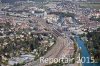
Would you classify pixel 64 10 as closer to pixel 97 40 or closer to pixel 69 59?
pixel 97 40

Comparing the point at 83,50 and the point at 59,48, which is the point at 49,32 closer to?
the point at 59,48

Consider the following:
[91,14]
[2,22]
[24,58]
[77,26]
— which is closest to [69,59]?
[24,58]

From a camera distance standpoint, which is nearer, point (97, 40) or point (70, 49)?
point (70, 49)

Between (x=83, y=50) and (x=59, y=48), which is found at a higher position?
(x=59, y=48)

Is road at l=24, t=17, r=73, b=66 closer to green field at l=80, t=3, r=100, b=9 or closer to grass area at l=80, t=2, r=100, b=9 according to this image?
green field at l=80, t=3, r=100, b=9

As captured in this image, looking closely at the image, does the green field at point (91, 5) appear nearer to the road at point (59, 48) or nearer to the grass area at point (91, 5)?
the grass area at point (91, 5)

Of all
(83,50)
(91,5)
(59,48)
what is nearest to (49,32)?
(59,48)

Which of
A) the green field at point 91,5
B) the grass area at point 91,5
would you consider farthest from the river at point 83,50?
the grass area at point 91,5

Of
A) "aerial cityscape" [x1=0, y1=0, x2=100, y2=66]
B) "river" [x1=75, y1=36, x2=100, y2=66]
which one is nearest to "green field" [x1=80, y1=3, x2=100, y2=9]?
"aerial cityscape" [x1=0, y1=0, x2=100, y2=66]
